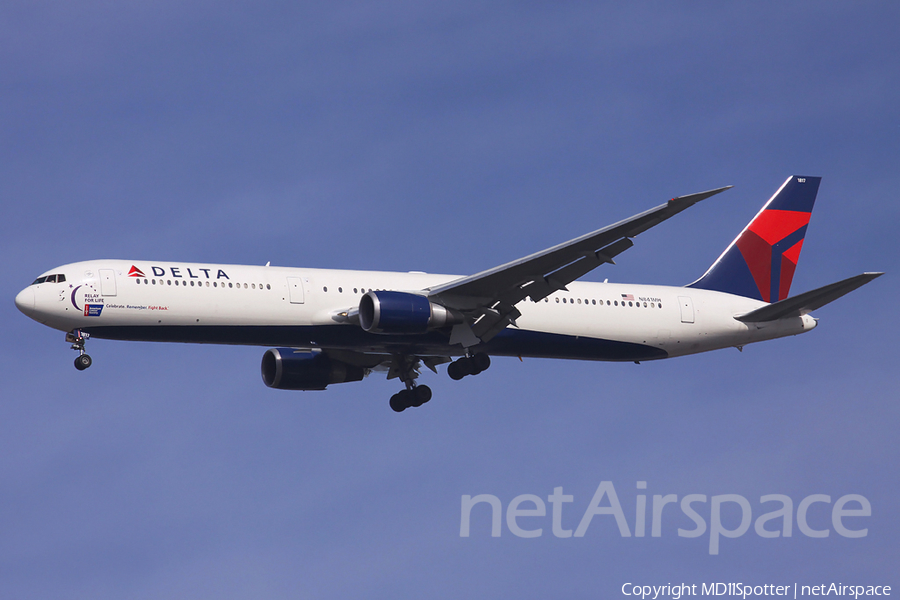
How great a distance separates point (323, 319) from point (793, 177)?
21848mm

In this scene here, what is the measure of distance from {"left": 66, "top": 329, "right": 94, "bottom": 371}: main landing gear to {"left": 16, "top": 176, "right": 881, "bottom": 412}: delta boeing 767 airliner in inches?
1.8

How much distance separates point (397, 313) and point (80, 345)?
1004cm

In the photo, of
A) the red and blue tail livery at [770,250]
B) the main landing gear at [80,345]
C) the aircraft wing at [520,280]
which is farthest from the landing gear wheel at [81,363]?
the red and blue tail livery at [770,250]

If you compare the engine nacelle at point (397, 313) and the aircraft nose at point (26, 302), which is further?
the engine nacelle at point (397, 313)

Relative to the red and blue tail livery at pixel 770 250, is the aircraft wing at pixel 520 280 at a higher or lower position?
lower

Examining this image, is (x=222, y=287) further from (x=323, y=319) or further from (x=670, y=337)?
(x=670, y=337)

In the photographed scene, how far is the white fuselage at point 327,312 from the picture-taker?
34.5m

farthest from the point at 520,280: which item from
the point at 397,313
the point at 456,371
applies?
the point at 456,371

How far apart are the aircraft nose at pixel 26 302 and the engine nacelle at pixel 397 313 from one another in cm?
1012

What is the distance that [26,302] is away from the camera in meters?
34.2

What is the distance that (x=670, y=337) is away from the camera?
41.2m

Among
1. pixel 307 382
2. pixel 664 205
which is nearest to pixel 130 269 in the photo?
pixel 307 382

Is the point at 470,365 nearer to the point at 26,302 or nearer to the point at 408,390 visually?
the point at 408,390

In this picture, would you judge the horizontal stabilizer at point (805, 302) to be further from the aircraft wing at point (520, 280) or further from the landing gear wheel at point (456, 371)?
the landing gear wheel at point (456, 371)
